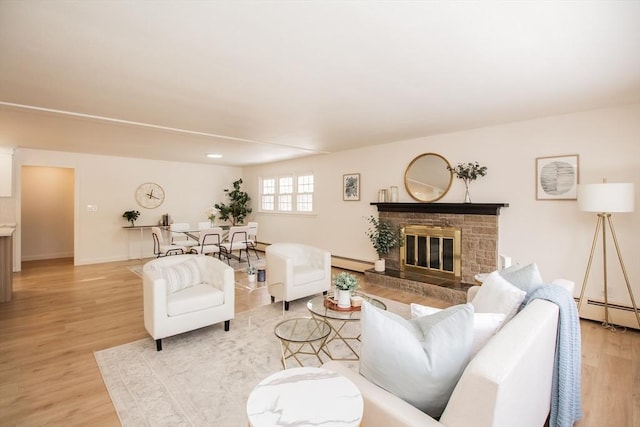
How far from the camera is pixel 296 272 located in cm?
409

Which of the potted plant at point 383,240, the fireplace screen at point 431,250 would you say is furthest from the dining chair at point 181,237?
the fireplace screen at point 431,250

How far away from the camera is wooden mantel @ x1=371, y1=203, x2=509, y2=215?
4.24 meters

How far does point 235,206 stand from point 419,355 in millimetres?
8302

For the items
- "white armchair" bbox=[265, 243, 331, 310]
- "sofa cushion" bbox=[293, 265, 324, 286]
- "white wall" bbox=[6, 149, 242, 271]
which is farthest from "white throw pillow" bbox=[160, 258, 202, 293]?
"white wall" bbox=[6, 149, 242, 271]

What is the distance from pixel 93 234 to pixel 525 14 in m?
8.33

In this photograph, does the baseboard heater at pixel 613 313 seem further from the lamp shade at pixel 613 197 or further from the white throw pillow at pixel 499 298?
the white throw pillow at pixel 499 298

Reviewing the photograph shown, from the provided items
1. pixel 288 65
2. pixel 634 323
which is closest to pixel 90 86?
pixel 288 65

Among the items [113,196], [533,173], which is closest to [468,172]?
[533,173]

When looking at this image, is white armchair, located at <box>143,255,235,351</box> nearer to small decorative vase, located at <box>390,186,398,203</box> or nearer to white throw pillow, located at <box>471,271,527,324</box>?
white throw pillow, located at <box>471,271,527,324</box>

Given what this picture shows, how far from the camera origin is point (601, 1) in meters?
1.66

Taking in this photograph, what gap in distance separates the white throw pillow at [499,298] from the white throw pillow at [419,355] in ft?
2.15

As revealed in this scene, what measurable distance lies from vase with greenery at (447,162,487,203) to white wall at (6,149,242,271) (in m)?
6.80

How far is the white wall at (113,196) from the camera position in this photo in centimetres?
647

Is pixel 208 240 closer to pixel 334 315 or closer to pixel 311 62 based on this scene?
pixel 334 315
